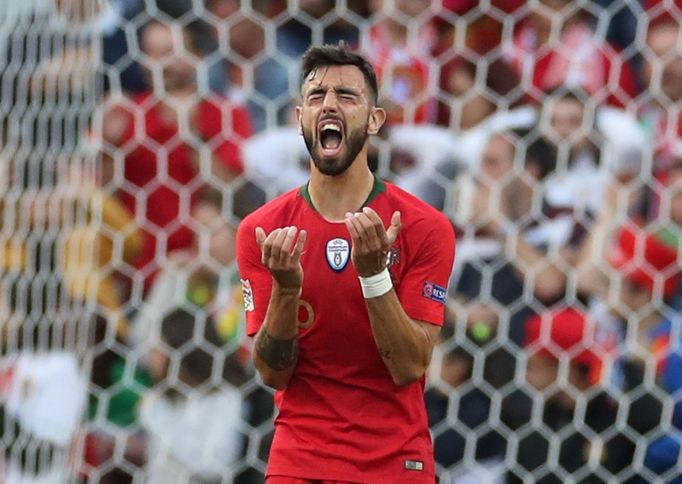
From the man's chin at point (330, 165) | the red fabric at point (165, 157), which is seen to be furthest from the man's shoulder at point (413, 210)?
the red fabric at point (165, 157)

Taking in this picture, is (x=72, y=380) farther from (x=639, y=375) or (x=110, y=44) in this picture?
(x=639, y=375)

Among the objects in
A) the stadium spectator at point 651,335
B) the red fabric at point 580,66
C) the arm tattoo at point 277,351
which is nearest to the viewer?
the arm tattoo at point 277,351

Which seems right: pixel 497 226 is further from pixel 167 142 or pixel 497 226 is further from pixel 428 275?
pixel 428 275

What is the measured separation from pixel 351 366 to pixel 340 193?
261mm

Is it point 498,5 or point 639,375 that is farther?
point 498,5

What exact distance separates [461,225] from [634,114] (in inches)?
18.6

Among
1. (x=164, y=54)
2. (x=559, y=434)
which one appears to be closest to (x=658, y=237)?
(x=559, y=434)

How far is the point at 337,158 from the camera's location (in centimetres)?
189

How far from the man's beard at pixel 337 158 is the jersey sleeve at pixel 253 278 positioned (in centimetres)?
16

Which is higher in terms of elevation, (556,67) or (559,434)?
(556,67)

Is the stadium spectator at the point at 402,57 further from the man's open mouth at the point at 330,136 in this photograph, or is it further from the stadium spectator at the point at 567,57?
the man's open mouth at the point at 330,136

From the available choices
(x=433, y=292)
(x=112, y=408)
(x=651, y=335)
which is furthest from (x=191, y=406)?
(x=433, y=292)

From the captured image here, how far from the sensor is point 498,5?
3.02 metres

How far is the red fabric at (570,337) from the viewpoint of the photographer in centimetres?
286
